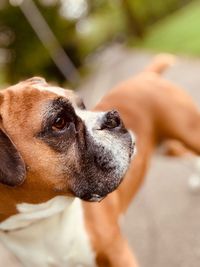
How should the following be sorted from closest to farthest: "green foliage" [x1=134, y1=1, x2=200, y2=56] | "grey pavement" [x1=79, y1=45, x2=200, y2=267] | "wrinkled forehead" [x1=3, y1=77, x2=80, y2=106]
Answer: "wrinkled forehead" [x1=3, y1=77, x2=80, y2=106], "grey pavement" [x1=79, y1=45, x2=200, y2=267], "green foliage" [x1=134, y1=1, x2=200, y2=56]

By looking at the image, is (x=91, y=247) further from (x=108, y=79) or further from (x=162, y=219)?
(x=108, y=79)

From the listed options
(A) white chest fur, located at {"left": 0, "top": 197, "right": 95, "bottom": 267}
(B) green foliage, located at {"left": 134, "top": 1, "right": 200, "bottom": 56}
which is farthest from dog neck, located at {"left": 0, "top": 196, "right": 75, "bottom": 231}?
(B) green foliage, located at {"left": 134, "top": 1, "right": 200, "bottom": 56}

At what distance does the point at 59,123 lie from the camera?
278 cm

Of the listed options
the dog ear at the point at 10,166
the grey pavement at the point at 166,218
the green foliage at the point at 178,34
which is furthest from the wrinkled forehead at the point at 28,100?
the green foliage at the point at 178,34

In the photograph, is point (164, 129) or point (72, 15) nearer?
point (164, 129)

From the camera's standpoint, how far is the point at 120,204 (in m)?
3.63

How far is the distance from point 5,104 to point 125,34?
34.2 ft

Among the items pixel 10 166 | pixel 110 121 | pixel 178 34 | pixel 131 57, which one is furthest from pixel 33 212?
pixel 178 34

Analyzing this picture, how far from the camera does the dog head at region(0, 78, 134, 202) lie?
2742mm

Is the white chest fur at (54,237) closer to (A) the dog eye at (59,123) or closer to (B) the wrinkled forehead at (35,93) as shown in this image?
(A) the dog eye at (59,123)

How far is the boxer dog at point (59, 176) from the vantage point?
2754 millimetres

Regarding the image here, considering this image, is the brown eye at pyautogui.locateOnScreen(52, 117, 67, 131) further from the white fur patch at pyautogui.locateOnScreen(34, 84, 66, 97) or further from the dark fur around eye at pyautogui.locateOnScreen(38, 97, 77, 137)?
the white fur patch at pyautogui.locateOnScreen(34, 84, 66, 97)

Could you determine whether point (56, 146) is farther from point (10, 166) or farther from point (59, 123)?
point (10, 166)

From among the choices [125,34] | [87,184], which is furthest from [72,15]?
[87,184]
